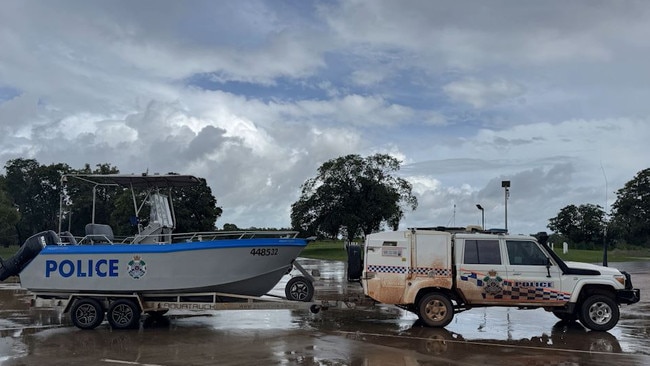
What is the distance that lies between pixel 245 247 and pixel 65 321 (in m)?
5.00

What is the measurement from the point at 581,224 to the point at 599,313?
93.9m

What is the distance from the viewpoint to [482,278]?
11.8 metres

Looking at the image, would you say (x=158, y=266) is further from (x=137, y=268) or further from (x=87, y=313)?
(x=87, y=313)

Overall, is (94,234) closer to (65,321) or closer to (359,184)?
(65,321)

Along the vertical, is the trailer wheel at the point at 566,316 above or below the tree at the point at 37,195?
below

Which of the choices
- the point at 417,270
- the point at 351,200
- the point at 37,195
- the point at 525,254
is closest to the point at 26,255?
the point at 417,270

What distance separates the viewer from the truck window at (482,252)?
39.0 ft

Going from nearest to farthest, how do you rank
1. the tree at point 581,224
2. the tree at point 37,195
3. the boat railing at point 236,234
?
1. the boat railing at point 236,234
2. the tree at point 37,195
3. the tree at point 581,224

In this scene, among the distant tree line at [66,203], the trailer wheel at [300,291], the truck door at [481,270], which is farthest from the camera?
the distant tree line at [66,203]

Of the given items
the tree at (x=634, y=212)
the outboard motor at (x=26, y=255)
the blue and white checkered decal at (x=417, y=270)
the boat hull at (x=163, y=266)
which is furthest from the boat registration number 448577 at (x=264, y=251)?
the tree at (x=634, y=212)

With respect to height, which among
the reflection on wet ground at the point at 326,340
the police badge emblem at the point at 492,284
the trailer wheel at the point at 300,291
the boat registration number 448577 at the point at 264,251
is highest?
the boat registration number 448577 at the point at 264,251

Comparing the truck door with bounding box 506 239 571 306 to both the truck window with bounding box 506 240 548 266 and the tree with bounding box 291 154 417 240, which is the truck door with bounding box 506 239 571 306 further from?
the tree with bounding box 291 154 417 240

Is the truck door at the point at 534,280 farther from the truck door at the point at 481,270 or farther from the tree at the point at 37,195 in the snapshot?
the tree at the point at 37,195

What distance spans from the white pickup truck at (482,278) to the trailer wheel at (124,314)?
4.85m
